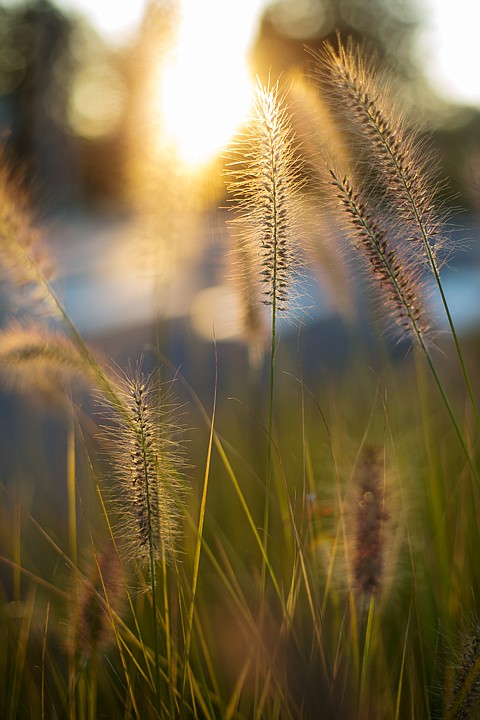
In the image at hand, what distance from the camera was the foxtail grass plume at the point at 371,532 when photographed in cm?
141

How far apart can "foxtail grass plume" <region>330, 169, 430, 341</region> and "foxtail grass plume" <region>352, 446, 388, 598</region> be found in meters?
0.27

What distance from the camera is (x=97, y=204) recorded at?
23656 mm

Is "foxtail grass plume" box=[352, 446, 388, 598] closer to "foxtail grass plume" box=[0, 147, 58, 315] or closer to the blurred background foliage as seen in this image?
"foxtail grass plume" box=[0, 147, 58, 315]

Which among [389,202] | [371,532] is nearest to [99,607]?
[371,532]

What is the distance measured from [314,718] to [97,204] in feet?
76.8

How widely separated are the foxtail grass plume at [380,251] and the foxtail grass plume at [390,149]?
1.7 inches

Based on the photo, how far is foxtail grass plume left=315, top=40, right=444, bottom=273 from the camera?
4.94ft

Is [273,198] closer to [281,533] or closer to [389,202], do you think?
[389,202]

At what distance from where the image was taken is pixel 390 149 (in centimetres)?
153

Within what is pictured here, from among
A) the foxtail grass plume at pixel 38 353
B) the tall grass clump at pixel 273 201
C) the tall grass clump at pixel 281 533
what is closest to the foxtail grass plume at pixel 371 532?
the tall grass clump at pixel 281 533

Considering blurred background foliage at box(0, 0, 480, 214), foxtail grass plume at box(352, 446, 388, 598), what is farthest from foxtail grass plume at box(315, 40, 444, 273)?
blurred background foliage at box(0, 0, 480, 214)

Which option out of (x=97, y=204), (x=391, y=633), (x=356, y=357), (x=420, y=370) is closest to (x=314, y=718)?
(x=391, y=633)

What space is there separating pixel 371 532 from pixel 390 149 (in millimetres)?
742

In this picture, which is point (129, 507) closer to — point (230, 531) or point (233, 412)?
point (230, 531)
